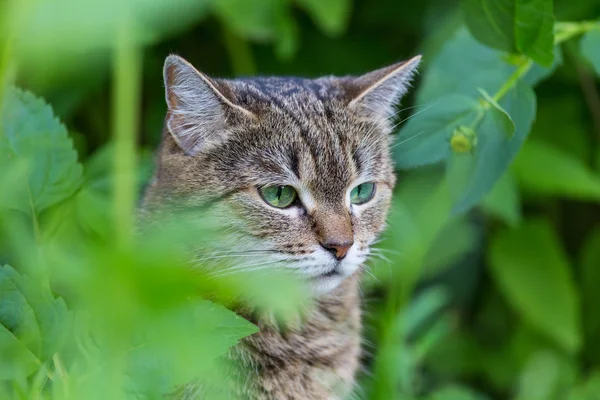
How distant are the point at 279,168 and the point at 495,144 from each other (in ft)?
1.34

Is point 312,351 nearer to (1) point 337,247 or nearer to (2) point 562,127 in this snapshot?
(1) point 337,247

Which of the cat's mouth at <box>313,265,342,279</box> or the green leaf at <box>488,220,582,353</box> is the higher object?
the cat's mouth at <box>313,265,342,279</box>

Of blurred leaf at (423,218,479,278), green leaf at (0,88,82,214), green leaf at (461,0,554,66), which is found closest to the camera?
green leaf at (0,88,82,214)

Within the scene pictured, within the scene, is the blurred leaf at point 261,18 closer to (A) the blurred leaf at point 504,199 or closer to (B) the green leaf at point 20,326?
(A) the blurred leaf at point 504,199

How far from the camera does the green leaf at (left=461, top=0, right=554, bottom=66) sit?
4.57 feet

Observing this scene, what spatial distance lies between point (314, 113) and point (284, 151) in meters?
0.13

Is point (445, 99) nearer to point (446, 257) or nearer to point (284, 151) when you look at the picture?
point (284, 151)

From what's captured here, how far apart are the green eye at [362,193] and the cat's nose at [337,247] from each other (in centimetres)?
16

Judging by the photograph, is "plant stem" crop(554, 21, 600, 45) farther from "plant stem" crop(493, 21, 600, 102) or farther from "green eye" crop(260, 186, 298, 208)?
"green eye" crop(260, 186, 298, 208)

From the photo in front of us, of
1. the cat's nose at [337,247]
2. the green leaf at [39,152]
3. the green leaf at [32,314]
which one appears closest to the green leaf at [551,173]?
the cat's nose at [337,247]

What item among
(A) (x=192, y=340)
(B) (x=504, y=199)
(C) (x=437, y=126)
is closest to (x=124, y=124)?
(A) (x=192, y=340)

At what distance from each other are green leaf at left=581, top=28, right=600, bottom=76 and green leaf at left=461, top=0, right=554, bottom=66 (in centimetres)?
23

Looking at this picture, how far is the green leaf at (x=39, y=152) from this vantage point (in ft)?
4.00

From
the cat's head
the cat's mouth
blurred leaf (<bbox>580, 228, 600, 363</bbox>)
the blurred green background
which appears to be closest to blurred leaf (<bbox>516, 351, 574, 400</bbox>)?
the blurred green background
